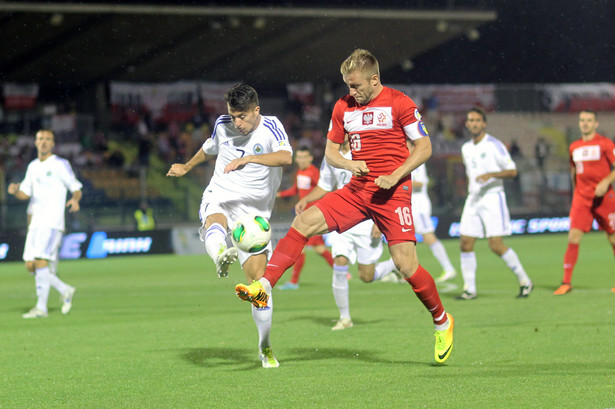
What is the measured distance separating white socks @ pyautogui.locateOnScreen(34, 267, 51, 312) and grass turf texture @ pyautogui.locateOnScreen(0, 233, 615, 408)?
0.21m

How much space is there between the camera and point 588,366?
640 centimetres

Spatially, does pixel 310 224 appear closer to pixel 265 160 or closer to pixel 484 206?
pixel 265 160

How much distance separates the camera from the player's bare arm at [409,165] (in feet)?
20.2

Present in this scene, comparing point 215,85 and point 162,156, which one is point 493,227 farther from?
point 215,85

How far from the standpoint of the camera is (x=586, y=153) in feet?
38.0

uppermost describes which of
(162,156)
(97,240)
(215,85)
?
(215,85)

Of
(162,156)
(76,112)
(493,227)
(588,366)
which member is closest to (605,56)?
(162,156)

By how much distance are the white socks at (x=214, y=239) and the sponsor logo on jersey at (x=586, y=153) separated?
6.48 m

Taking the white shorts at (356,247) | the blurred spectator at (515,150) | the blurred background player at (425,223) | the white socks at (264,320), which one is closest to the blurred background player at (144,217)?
the blurred background player at (425,223)

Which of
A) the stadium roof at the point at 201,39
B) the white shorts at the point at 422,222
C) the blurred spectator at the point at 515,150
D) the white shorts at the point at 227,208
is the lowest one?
the white shorts at the point at 422,222

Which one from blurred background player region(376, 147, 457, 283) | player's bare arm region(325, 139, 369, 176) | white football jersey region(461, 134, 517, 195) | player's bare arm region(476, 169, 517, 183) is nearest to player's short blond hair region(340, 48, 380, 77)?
player's bare arm region(325, 139, 369, 176)

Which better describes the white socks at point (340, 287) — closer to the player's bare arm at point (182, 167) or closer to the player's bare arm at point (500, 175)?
the player's bare arm at point (182, 167)

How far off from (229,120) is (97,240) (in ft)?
45.5

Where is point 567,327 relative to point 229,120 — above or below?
below
